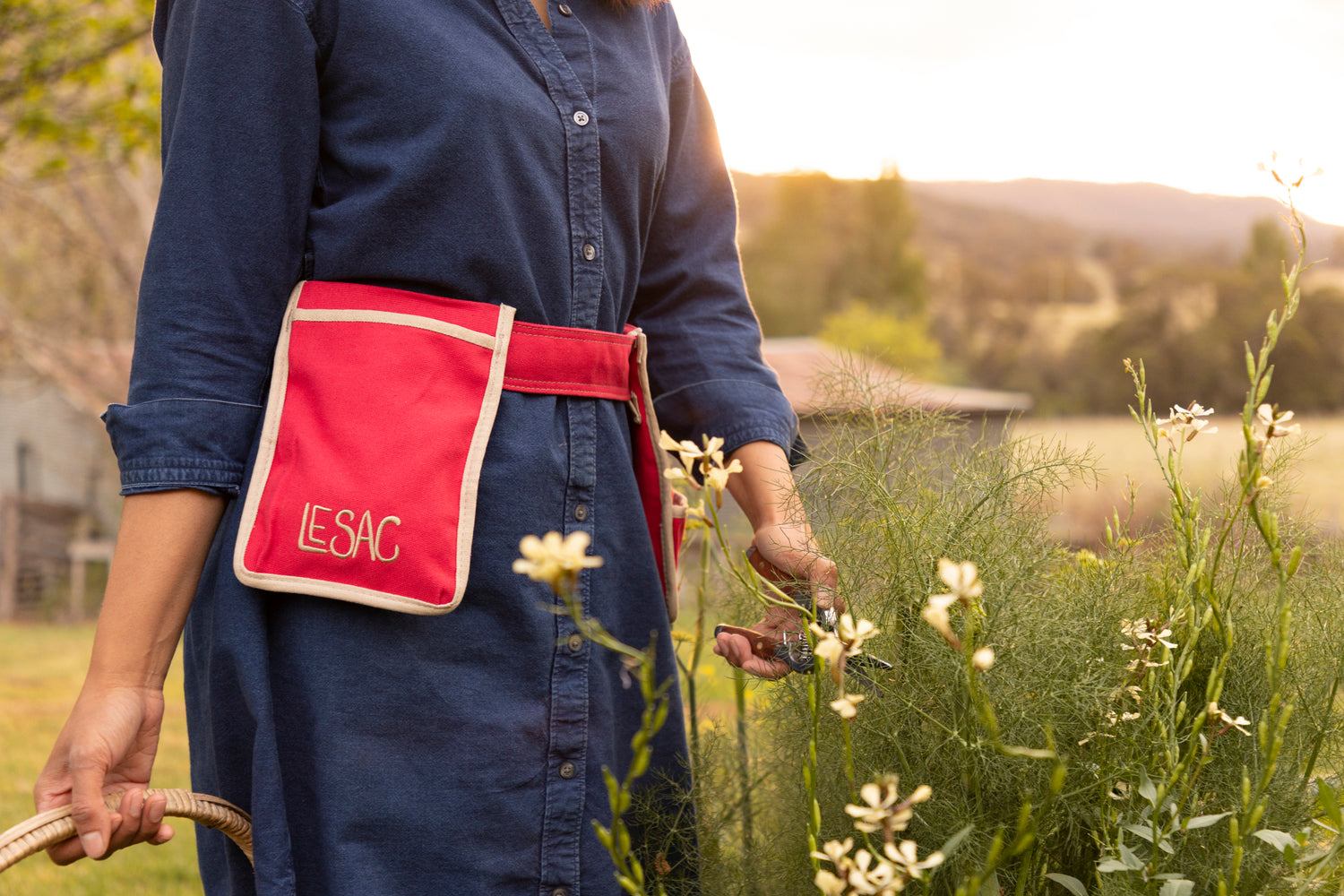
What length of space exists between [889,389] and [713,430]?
22 cm

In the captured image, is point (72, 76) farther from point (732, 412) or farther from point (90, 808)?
point (90, 808)

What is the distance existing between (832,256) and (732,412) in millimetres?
50933

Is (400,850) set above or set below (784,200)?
below

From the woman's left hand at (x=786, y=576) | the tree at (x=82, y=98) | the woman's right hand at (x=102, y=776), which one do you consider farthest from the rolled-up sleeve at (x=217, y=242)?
the tree at (x=82, y=98)

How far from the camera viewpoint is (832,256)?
5066 cm

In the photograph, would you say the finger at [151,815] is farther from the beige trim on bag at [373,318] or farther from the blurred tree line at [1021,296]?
the blurred tree line at [1021,296]

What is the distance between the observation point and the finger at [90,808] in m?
0.85

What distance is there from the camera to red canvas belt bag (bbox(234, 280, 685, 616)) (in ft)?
3.13

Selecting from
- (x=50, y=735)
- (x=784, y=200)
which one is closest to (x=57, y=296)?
(x=50, y=735)

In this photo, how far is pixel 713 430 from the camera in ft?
4.11

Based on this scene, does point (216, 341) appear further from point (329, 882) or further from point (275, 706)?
point (329, 882)

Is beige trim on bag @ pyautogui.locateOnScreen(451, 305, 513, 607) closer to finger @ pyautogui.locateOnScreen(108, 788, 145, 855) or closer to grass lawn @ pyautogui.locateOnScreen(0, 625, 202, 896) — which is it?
finger @ pyautogui.locateOnScreen(108, 788, 145, 855)

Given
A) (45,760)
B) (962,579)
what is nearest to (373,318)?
(962,579)

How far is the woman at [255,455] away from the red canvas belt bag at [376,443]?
3 cm
